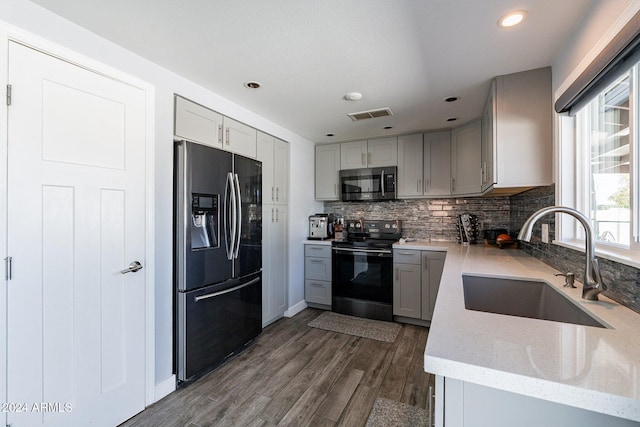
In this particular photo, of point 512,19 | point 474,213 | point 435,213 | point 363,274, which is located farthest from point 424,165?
point 512,19

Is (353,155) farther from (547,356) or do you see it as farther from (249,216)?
(547,356)

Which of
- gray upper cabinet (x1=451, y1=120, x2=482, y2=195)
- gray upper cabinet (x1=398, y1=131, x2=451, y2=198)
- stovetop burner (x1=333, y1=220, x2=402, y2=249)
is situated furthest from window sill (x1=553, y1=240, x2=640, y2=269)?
stovetop burner (x1=333, y1=220, x2=402, y2=249)

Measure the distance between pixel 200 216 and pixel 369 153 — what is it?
2.39m

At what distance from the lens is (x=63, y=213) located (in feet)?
4.73

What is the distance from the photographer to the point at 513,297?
1.52 m

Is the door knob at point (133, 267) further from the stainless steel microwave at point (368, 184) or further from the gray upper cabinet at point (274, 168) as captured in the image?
the stainless steel microwave at point (368, 184)

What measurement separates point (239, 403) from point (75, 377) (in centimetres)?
93

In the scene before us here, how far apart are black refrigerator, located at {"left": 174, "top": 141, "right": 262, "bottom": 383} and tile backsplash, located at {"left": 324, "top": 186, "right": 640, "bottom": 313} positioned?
1922 millimetres

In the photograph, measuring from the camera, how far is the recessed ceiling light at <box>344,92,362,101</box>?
233 centimetres

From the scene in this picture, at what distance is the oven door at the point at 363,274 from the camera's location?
322 cm

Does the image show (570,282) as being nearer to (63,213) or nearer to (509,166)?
(509,166)

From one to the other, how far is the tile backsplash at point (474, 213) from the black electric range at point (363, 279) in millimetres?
619

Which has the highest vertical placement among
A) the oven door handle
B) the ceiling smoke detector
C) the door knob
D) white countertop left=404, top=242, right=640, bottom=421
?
the ceiling smoke detector

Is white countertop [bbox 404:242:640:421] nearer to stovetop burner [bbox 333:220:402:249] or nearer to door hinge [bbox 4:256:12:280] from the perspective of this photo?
door hinge [bbox 4:256:12:280]
